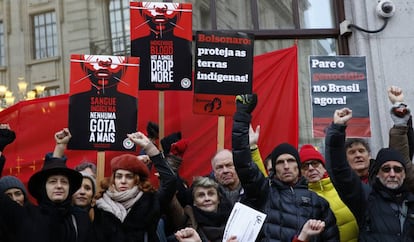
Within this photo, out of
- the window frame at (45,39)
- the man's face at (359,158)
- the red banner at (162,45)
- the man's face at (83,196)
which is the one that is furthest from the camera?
the window frame at (45,39)

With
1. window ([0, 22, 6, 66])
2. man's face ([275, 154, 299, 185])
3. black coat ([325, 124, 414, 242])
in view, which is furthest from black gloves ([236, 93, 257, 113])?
window ([0, 22, 6, 66])

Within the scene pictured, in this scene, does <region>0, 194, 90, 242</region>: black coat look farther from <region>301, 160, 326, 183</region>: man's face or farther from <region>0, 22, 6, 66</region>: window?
<region>0, 22, 6, 66</region>: window

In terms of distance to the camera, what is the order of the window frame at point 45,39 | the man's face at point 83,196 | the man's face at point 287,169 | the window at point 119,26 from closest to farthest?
the man's face at point 287,169 < the man's face at point 83,196 < the window at point 119,26 < the window frame at point 45,39

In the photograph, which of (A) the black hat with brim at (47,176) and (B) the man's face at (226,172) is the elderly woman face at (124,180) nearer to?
(A) the black hat with brim at (47,176)

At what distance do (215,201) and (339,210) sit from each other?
947 millimetres

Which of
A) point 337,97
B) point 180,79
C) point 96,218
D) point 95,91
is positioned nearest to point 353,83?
point 337,97

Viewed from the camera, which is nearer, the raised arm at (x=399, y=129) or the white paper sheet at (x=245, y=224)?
the white paper sheet at (x=245, y=224)

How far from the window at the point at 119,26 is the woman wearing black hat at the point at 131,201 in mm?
3936

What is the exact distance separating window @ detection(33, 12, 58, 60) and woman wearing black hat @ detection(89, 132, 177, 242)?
439cm

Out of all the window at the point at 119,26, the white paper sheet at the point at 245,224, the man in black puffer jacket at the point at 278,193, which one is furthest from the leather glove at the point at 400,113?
the window at the point at 119,26

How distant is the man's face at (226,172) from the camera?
595cm

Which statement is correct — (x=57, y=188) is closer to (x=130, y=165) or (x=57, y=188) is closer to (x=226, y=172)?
(x=130, y=165)

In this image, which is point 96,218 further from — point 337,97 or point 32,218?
point 337,97

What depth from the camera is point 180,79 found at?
748 cm
